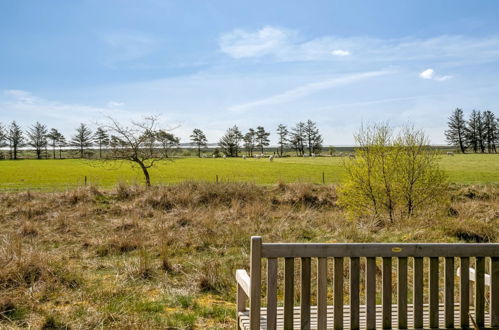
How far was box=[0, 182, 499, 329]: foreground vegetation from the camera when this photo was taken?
226 inches

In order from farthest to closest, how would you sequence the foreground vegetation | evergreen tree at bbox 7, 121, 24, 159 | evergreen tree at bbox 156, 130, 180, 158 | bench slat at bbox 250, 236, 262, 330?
1. evergreen tree at bbox 7, 121, 24, 159
2. evergreen tree at bbox 156, 130, 180, 158
3. the foreground vegetation
4. bench slat at bbox 250, 236, 262, 330

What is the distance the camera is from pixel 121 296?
20.6 feet

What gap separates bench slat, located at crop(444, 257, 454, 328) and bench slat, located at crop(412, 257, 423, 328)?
22 cm

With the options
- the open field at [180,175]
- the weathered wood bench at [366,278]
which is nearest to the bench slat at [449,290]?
the weathered wood bench at [366,278]

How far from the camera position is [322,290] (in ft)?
9.79

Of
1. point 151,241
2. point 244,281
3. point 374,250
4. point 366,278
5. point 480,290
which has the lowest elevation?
point 151,241

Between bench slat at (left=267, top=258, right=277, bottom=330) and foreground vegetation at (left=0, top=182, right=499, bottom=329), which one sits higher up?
bench slat at (left=267, top=258, right=277, bottom=330)

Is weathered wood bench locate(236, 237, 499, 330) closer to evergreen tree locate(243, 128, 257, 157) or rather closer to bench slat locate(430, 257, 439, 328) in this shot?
bench slat locate(430, 257, 439, 328)

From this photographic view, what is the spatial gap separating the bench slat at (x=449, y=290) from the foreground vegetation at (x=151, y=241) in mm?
2864

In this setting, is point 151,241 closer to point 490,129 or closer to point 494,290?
point 494,290

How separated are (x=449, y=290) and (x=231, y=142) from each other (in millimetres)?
113982

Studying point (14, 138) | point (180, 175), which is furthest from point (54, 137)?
point (180, 175)

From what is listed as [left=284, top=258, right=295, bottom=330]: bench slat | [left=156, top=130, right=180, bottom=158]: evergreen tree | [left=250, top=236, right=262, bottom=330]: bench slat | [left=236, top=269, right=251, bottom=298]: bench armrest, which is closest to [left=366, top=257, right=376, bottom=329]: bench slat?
[left=284, top=258, right=295, bottom=330]: bench slat

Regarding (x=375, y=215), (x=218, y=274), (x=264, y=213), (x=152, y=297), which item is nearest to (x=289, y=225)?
(x=264, y=213)
